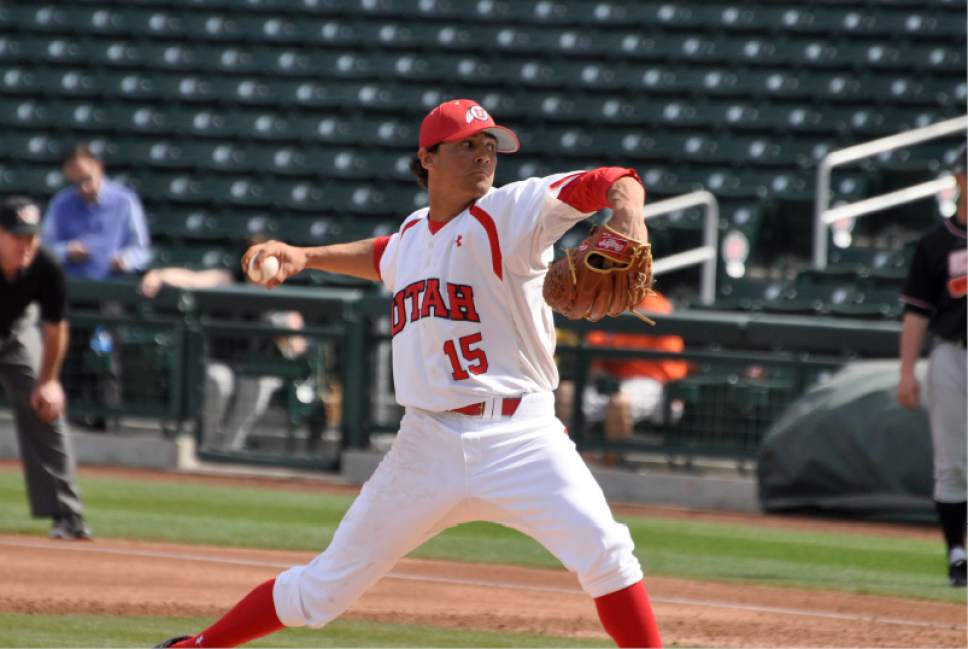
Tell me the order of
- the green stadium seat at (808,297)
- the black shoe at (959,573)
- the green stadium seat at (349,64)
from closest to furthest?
1. the black shoe at (959,573)
2. the green stadium seat at (808,297)
3. the green stadium seat at (349,64)

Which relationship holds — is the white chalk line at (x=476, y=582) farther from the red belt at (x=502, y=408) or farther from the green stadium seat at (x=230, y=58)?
the green stadium seat at (x=230, y=58)

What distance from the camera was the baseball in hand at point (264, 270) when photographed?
439 centimetres

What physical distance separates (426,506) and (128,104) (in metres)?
14.6

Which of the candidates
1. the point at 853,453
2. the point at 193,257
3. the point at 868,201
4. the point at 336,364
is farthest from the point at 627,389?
the point at 193,257

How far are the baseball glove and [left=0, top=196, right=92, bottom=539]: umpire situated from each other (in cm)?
418

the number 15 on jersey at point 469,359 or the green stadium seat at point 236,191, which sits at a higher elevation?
the green stadium seat at point 236,191

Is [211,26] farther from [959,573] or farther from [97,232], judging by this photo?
[959,573]

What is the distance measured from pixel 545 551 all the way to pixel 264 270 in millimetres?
4507

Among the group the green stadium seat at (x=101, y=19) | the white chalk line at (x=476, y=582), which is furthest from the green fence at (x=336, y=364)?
the green stadium seat at (x=101, y=19)

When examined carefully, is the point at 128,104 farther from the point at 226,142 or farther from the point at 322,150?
the point at 322,150

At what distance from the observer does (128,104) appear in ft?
59.1

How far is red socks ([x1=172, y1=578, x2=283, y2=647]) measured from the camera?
436cm

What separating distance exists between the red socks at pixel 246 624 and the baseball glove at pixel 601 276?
115 centimetres

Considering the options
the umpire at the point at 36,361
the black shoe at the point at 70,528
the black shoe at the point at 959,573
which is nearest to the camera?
the black shoe at the point at 959,573
